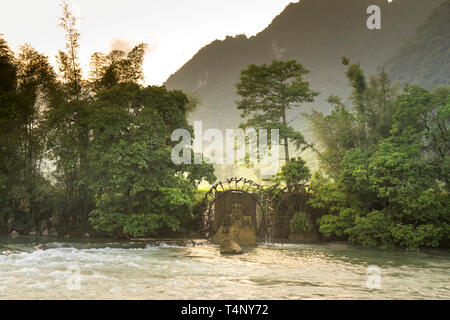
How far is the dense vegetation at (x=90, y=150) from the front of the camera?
23312mm

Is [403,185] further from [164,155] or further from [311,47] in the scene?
[311,47]

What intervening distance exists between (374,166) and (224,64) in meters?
131

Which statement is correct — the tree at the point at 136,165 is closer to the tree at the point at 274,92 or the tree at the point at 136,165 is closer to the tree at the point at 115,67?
the tree at the point at 115,67

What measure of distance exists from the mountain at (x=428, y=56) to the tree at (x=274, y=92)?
3752 centimetres

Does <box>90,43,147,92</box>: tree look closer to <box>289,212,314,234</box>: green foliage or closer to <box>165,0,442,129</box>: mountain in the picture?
<box>289,212,314,234</box>: green foliage

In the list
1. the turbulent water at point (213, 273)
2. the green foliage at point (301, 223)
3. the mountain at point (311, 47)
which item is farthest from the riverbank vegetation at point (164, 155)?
the mountain at point (311, 47)

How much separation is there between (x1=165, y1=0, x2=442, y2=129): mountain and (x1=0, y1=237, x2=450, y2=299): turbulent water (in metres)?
82.1

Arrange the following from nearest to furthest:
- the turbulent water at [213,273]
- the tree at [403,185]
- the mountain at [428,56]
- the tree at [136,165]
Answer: the turbulent water at [213,273]
the tree at [403,185]
the tree at [136,165]
the mountain at [428,56]

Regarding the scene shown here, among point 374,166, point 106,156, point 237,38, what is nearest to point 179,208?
point 106,156

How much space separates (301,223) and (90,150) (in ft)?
43.7

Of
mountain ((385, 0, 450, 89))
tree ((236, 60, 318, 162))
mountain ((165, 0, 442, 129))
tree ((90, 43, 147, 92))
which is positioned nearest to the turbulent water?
tree ((236, 60, 318, 162))

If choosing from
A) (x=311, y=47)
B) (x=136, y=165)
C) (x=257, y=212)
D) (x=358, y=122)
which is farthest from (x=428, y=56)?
(x=311, y=47)
